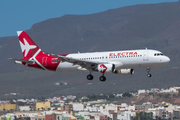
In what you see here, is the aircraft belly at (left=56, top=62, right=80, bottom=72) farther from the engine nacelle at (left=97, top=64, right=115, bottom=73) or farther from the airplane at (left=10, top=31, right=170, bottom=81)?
the engine nacelle at (left=97, top=64, right=115, bottom=73)

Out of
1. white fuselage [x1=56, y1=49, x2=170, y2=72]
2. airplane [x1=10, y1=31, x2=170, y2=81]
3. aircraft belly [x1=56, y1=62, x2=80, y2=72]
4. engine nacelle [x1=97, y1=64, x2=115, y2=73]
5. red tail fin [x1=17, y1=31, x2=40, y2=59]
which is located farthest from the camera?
red tail fin [x1=17, y1=31, x2=40, y2=59]

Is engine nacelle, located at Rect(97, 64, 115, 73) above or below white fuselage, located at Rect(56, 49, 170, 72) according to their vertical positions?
below

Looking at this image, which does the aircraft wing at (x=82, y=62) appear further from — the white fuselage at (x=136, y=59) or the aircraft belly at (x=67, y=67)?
the aircraft belly at (x=67, y=67)

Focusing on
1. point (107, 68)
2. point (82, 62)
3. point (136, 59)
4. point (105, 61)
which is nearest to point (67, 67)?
point (82, 62)

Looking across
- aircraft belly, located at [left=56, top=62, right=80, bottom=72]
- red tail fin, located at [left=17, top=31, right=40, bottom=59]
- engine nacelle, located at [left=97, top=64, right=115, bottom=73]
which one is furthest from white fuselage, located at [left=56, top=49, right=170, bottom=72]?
red tail fin, located at [left=17, top=31, right=40, bottom=59]

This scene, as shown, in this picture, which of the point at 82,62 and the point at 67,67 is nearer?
the point at 82,62

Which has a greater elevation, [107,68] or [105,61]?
[105,61]

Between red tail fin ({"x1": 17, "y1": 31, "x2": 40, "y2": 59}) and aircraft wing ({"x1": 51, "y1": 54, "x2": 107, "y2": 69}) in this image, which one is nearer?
aircraft wing ({"x1": 51, "y1": 54, "x2": 107, "y2": 69})

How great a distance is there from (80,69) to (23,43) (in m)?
15.7

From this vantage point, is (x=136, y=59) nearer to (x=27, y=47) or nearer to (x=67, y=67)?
(x=67, y=67)

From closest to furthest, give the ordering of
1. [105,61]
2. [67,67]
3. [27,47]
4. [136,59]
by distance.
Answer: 1. [136,59]
2. [105,61]
3. [67,67]
4. [27,47]

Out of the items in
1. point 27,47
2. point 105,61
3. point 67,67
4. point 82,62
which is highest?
point 27,47

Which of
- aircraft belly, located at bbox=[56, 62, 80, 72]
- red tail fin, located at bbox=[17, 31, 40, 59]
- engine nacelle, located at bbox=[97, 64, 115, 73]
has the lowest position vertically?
engine nacelle, located at bbox=[97, 64, 115, 73]

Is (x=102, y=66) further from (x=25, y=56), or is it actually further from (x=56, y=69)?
(x=25, y=56)
